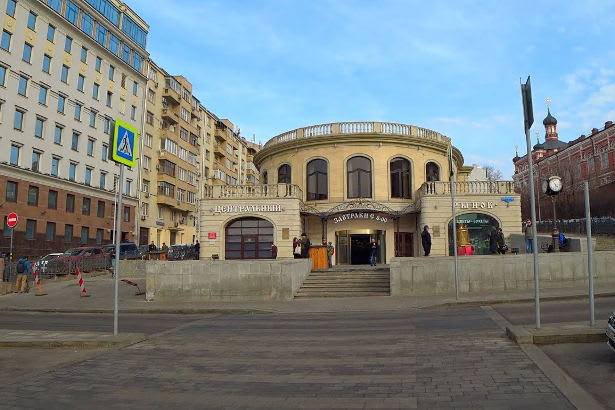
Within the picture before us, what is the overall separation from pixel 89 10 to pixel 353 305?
150 ft

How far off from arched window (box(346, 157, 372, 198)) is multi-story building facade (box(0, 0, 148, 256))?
17.7m

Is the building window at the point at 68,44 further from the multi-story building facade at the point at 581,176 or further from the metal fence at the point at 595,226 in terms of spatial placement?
the multi-story building facade at the point at 581,176

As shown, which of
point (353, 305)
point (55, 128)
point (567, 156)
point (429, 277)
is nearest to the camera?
point (353, 305)

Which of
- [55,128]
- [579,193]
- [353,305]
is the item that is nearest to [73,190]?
[55,128]

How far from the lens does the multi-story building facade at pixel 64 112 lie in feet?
129

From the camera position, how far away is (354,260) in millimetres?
31141

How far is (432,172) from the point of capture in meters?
33.1

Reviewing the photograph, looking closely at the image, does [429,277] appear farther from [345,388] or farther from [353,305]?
[345,388]

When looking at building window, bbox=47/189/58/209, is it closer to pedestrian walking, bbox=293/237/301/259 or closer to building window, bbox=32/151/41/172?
building window, bbox=32/151/41/172

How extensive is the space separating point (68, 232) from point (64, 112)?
37.8 ft

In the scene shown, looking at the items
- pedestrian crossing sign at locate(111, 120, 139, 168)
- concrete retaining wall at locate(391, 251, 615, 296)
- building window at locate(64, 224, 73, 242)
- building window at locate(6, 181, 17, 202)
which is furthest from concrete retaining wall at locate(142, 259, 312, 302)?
building window at locate(64, 224, 73, 242)

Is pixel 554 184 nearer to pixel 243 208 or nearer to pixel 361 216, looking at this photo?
pixel 361 216

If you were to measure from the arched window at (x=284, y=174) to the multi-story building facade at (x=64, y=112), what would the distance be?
41.7ft

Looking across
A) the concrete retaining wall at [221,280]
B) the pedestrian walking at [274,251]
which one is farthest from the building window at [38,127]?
the concrete retaining wall at [221,280]
